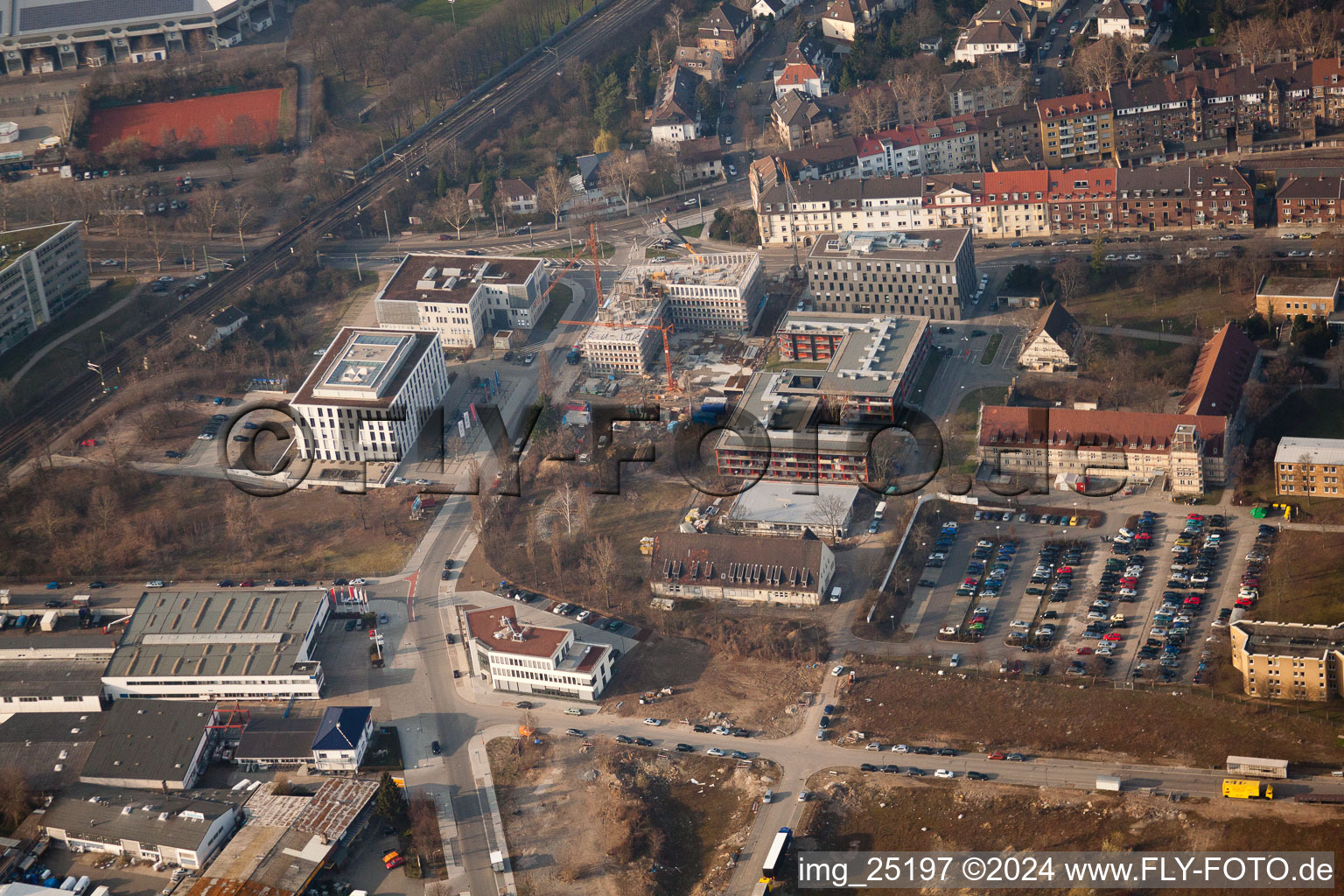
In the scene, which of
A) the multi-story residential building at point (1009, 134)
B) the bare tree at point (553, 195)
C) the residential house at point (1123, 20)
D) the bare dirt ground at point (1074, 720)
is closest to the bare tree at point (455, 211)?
the bare tree at point (553, 195)

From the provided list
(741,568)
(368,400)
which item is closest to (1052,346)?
(741,568)

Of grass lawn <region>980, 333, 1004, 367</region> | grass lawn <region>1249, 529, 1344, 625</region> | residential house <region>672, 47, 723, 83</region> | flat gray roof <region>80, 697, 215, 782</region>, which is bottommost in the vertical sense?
flat gray roof <region>80, 697, 215, 782</region>

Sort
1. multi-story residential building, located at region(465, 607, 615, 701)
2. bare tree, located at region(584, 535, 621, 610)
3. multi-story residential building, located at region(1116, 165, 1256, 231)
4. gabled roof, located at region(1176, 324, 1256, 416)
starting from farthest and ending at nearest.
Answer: multi-story residential building, located at region(1116, 165, 1256, 231) → gabled roof, located at region(1176, 324, 1256, 416) → bare tree, located at region(584, 535, 621, 610) → multi-story residential building, located at region(465, 607, 615, 701)

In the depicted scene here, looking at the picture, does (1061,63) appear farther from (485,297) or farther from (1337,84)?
(485,297)

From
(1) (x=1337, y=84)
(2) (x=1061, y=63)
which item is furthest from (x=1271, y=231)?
(2) (x=1061, y=63)

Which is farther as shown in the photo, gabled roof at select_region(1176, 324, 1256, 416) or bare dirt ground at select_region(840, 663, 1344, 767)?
gabled roof at select_region(1176, 324, 1256, 416)

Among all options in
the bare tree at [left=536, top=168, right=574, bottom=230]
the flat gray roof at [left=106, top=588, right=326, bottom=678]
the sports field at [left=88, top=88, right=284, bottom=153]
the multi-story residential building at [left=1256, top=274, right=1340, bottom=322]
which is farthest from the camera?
the sports field at [left=88, top=88, right=284, bottom=153]

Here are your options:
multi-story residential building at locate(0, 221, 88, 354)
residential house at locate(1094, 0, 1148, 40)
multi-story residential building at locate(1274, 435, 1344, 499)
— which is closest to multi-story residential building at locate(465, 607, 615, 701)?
multi-story residential building at locate(1274, 435, 1344, 499)

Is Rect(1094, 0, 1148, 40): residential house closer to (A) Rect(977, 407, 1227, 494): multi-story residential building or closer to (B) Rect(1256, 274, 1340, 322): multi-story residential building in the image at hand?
(B) Rect(1256, 274, 1340, 322): multi-story residential building
